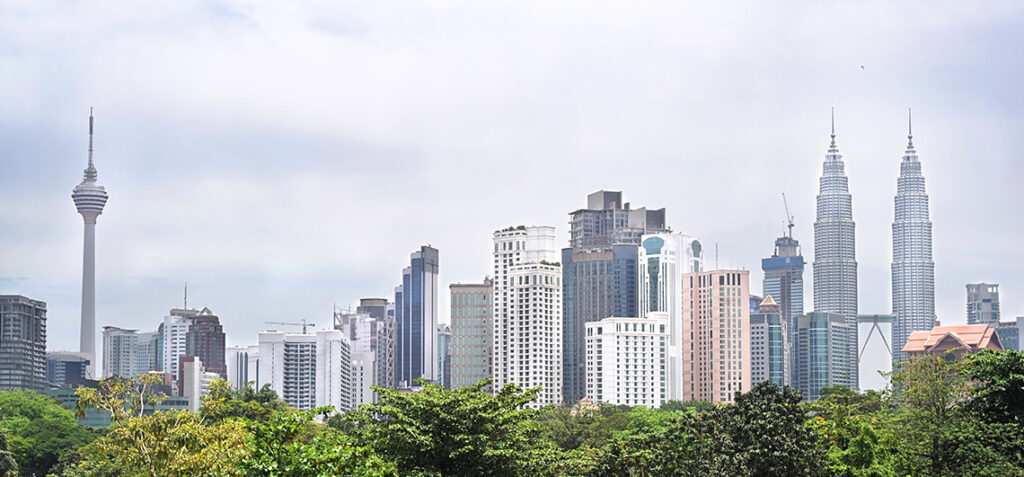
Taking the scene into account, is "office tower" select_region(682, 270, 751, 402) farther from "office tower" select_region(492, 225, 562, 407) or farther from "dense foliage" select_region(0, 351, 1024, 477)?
"dense foliage" select_region(0, 351, 1024, 477)

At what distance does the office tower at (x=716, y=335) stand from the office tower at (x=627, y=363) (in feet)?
62.9

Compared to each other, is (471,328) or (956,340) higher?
(471,328)

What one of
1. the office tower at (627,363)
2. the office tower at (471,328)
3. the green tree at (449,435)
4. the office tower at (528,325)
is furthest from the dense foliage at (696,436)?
the office tower at (471,328)

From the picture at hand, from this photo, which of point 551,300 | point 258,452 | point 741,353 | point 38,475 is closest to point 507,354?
point 551,300

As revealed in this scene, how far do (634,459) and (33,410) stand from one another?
6224 cm

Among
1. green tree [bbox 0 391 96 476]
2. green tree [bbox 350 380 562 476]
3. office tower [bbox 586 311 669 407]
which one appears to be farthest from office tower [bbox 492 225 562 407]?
green tree [bbox 350 380 562 476]

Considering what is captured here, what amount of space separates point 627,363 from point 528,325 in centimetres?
1780

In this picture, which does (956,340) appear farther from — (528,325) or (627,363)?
(528,325)

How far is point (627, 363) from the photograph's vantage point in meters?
171

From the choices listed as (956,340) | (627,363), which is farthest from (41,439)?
(956,340)

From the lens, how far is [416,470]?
3247 centimetres

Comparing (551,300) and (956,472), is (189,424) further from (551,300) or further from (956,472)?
(551,300)

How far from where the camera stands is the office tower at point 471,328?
186 metres

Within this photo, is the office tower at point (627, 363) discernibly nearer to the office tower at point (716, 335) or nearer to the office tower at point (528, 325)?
the office tower at point (528, 325)
